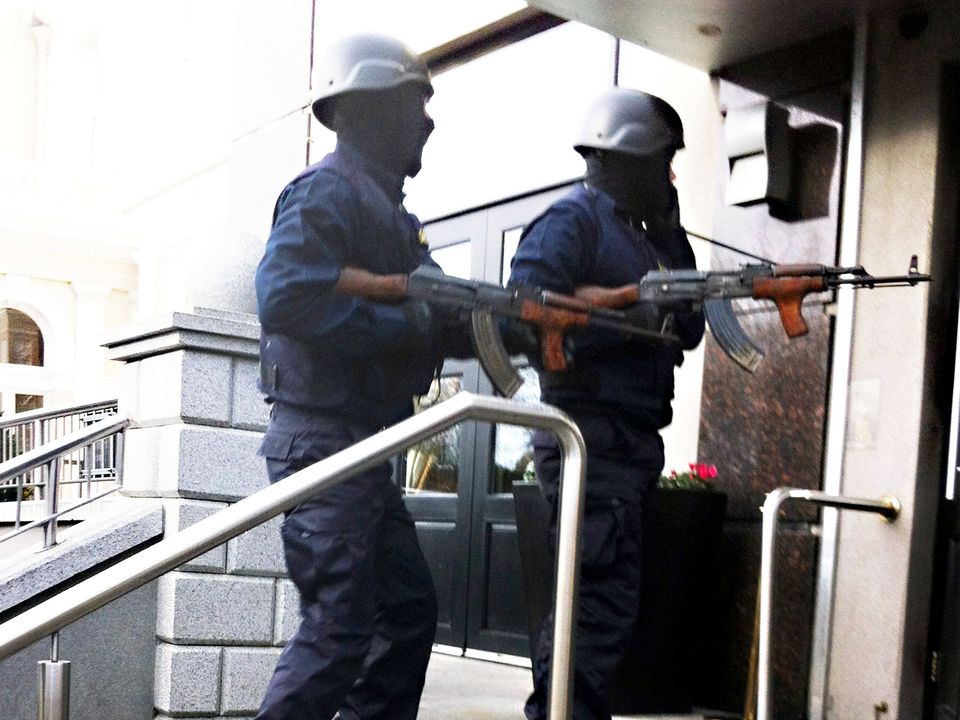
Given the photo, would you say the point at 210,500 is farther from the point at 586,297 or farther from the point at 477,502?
the point at 477,502

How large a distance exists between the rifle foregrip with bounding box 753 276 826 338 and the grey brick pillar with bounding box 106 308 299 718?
1.33 m

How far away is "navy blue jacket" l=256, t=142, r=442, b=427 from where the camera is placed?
224 centimetres

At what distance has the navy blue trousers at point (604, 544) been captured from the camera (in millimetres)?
2279

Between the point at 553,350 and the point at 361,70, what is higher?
the point at 361,70

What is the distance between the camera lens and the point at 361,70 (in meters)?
2.48

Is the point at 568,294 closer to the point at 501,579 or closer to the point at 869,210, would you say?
the point at 869,210

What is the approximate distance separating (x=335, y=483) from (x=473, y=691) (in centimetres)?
188

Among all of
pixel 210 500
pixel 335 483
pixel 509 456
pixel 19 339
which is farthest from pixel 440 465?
pixel 19 339

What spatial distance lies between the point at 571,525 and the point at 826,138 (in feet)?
6.08

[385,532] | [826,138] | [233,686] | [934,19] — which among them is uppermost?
[934,19]

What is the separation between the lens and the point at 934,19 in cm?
307

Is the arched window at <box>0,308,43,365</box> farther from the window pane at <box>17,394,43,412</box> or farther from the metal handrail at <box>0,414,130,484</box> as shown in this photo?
the metal handrail at <box>0,414,130,484</box>

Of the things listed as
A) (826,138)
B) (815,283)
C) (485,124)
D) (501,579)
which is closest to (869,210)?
(826,138)

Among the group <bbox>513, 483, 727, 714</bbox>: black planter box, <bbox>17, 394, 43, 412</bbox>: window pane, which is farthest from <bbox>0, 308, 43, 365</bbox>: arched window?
<bbox>513, 483, 727, 714</bbox>: black planter box
